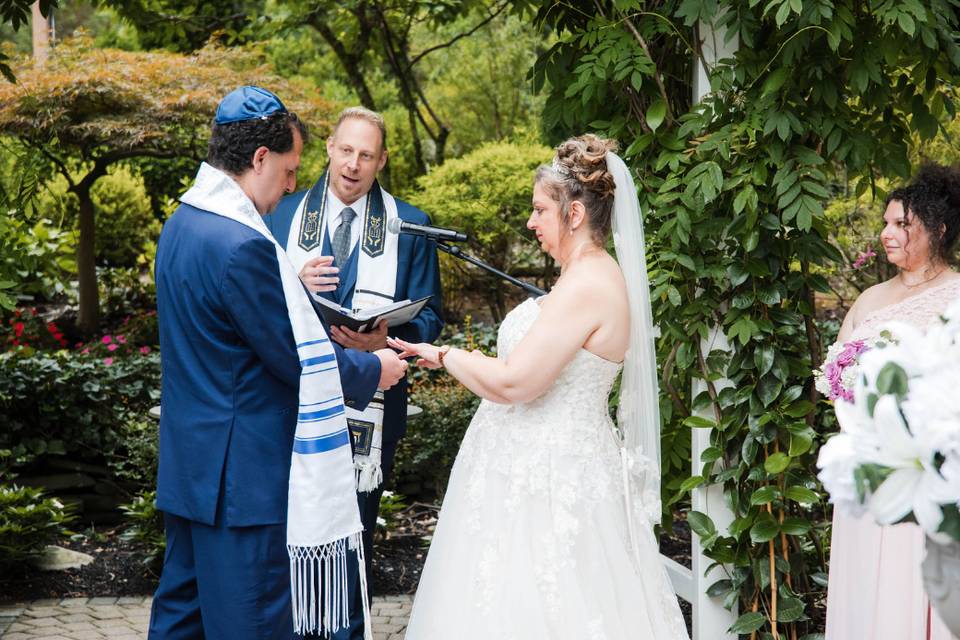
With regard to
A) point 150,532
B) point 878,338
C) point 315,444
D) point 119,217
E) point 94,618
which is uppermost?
point 119,217

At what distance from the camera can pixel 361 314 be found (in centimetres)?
311

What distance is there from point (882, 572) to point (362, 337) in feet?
6.05

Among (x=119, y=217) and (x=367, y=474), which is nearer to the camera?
(x=367, y=474)

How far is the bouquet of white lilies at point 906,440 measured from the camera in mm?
1286

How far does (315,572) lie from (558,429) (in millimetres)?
802

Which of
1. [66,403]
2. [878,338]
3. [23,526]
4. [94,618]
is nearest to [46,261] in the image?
[66,403]

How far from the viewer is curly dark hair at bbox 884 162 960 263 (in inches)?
133

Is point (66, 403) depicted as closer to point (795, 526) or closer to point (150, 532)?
point (150, 532)

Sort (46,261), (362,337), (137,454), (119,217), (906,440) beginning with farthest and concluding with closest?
(119,217), (46,261), (137,454), (362,337), (906,440)

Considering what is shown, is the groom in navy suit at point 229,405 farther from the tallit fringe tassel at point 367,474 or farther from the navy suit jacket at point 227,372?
the tallit fringe tassel at point 367,474

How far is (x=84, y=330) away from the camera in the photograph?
347 inches

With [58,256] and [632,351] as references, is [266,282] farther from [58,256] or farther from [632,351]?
[58,256]

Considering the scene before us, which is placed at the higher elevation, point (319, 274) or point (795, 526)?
point (319, 274)

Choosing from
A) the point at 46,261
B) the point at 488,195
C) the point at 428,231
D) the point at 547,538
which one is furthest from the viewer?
the point at 46,261
